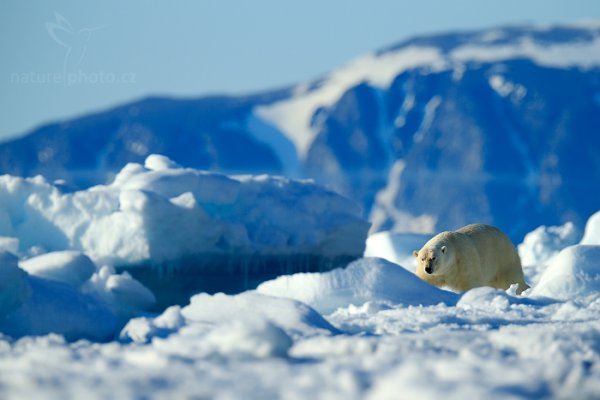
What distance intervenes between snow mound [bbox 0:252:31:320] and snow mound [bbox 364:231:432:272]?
7.13 m

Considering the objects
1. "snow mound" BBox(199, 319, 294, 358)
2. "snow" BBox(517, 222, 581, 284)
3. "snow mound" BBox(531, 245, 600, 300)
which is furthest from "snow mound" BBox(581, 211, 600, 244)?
"snow mound" BBox(199, 319, 294, 358)

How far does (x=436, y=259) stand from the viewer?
8.35 m

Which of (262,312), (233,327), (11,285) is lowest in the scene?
(233,327)

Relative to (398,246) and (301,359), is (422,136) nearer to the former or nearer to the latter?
(398,246)

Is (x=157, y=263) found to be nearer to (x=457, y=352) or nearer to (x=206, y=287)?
(x=206, y=287)

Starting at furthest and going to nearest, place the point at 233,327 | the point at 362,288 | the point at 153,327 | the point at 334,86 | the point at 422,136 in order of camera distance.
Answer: the point at 334,86 → the point at 422,136 → the point at 362,288 → the point at 153,327 → the point at 233,327

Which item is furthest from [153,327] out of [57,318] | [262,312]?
[57,318]

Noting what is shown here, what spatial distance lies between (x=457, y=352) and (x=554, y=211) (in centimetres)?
11626

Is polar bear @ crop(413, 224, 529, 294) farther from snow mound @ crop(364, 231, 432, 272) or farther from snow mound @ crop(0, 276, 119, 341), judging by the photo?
snow mound @ crop(0, 276, 119, 341)

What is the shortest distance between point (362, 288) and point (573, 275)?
1730 millimetres

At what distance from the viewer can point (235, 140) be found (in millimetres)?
123812

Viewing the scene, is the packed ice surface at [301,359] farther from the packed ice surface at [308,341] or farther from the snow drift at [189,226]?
the snow drift at [189,226]

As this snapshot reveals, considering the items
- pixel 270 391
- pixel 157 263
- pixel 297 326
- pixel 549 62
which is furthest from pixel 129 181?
pixel 549 62

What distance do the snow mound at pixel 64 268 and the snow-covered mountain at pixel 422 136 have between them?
367 ft
